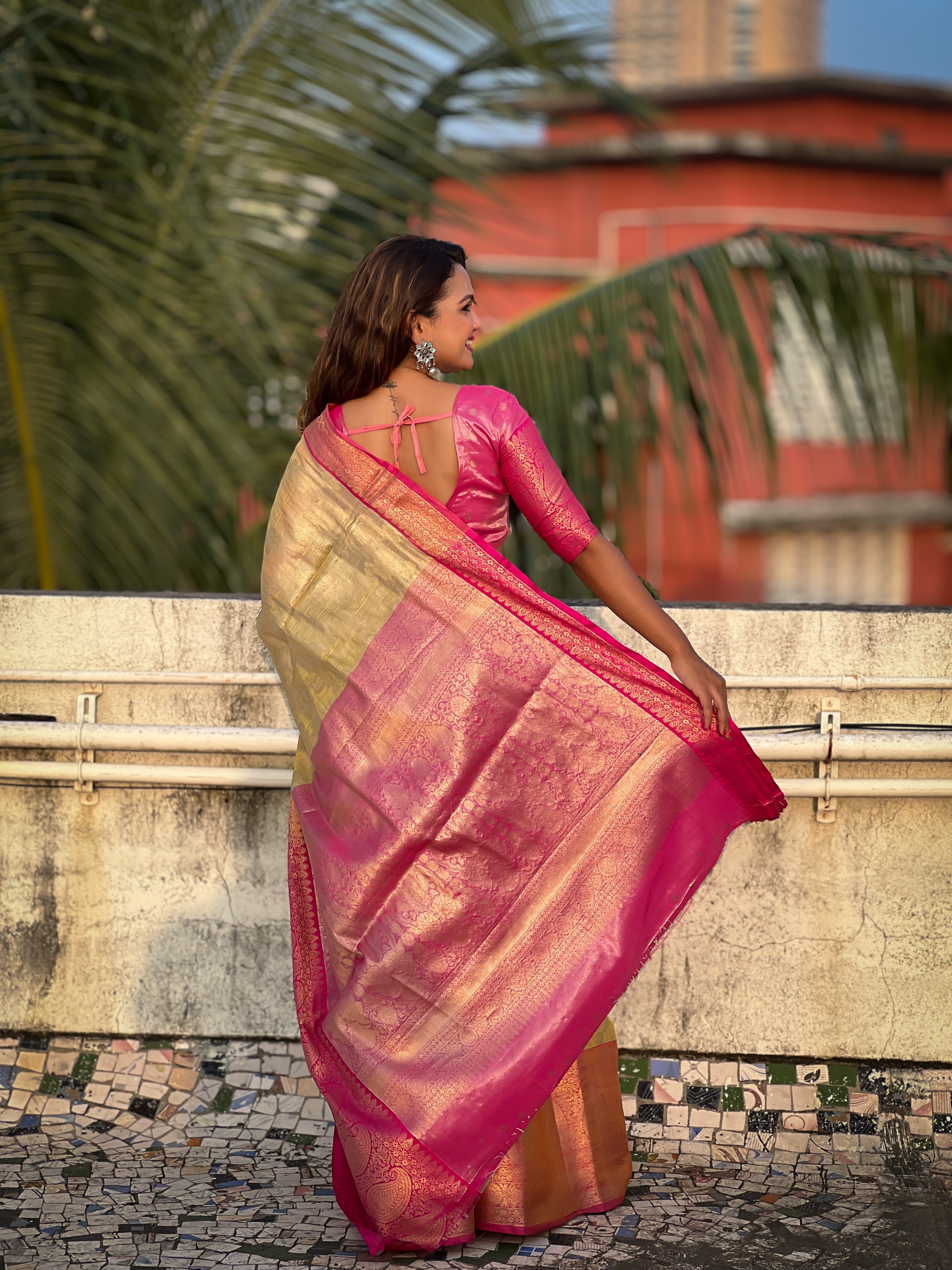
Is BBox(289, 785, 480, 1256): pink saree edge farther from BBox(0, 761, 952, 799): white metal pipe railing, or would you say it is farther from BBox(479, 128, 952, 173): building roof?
BBox(479, 128, 952, 173): building roof

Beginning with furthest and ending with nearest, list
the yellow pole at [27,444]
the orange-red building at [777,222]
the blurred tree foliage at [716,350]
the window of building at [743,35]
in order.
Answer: the window of building at [743,35] < the orange-red building at [777,222] < the yellow pole at [27,444] < the blurred tree foliage at [716,350]

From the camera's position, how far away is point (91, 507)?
4.33 m

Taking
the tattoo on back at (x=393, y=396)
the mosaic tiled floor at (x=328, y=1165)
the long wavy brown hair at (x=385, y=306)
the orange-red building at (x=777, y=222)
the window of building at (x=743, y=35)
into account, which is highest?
the window of building at (x=743, y=35)

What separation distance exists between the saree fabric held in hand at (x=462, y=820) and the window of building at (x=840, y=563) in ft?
48.6

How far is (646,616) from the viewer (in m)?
2.25

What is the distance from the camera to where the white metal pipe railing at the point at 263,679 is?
2.78 m

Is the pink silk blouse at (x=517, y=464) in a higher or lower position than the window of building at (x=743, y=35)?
lower

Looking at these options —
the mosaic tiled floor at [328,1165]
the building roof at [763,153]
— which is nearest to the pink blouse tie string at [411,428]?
the mosaic tiled floor at [328,1165]

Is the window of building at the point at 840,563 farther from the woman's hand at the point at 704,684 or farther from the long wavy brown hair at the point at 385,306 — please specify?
the long wavy brown hair at the point at 385,306

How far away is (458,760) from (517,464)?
495 millimetres

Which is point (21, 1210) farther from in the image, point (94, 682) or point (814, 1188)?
point (814, 1188)

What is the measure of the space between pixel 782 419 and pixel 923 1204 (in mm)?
13773

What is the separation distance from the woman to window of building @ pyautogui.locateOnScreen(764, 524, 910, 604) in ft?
48.6

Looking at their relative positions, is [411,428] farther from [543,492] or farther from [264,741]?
[264,741]
